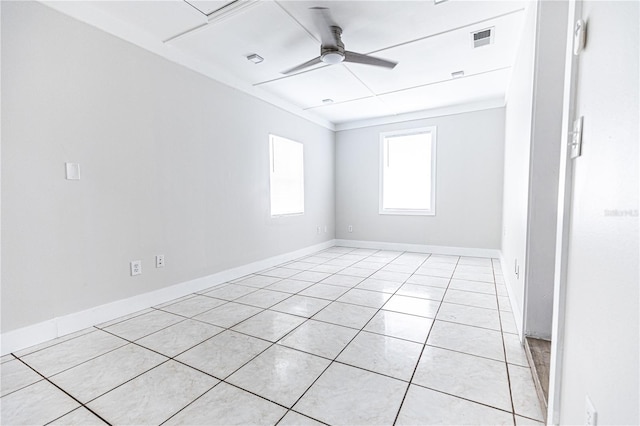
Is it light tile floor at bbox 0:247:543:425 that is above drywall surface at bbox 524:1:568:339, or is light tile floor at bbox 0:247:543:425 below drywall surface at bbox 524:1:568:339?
below

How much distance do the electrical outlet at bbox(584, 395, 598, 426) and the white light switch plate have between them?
3262mm

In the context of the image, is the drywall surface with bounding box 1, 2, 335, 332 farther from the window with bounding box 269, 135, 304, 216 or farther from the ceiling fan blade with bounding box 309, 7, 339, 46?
the ceiling fan blade with bounding box 309, 7, 339, 46

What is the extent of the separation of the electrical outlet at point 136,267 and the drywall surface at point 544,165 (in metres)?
3.28

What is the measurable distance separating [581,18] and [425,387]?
1.77 metres

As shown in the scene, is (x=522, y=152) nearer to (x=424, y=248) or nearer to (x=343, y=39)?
(x=343, y=39)

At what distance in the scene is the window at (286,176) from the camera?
4508mm

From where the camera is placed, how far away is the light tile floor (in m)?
1.37

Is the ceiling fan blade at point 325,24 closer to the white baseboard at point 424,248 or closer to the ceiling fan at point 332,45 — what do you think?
→ the ceiling fan at point 332,45

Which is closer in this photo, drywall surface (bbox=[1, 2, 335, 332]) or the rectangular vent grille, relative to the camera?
drywall surface (bbox=[1, 2, 335, 332])

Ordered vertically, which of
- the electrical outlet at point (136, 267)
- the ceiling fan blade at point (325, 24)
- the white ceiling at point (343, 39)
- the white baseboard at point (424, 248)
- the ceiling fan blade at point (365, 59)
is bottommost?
the white baseboard at point (424, 248)

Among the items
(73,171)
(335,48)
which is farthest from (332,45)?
(73,171)

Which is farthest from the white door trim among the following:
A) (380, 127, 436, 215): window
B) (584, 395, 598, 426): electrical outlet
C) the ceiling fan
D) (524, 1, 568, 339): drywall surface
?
(380, 127, 436, 215): window

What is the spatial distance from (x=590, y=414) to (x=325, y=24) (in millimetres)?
2932

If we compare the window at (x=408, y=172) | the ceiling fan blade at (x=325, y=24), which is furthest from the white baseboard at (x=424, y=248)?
the ceiling fan blade at (x=325, y=24)
